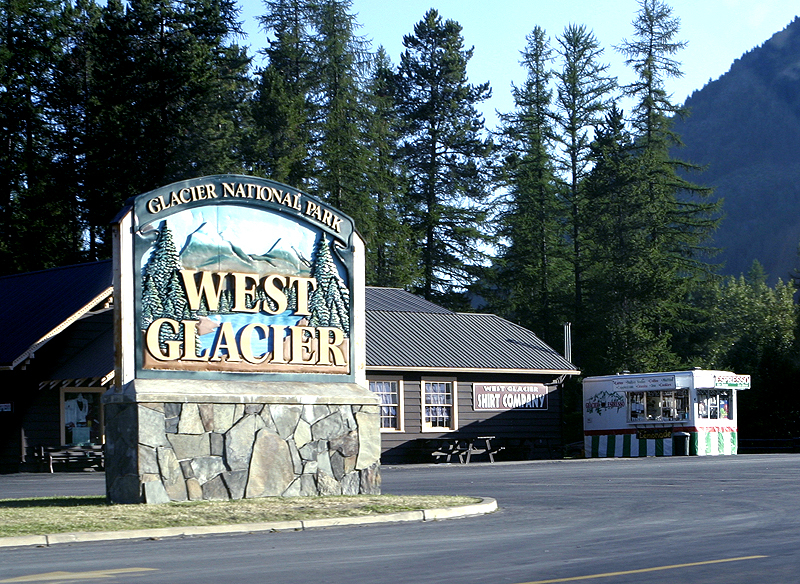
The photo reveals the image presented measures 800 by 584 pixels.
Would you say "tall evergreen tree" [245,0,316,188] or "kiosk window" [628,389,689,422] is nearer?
"kiosk window" [628,389,689,422]

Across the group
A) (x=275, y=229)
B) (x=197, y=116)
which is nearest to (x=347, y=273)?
(x=275, y=229)

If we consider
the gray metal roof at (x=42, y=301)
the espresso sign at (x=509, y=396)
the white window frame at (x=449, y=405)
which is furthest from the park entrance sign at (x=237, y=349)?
the espresso sign at (x=509, y=396)

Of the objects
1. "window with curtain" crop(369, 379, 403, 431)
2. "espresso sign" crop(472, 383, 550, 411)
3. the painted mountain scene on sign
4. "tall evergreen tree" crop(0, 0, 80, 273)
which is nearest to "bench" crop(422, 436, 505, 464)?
"window with curtain" crop(369, 379, 403, 431)

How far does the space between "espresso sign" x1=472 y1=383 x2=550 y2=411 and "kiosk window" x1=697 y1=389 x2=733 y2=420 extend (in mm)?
5486

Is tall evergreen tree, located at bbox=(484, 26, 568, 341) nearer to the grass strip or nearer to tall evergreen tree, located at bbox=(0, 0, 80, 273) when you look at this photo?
tall evergreen tree, located at bbox=(0, 0, 80, 273)

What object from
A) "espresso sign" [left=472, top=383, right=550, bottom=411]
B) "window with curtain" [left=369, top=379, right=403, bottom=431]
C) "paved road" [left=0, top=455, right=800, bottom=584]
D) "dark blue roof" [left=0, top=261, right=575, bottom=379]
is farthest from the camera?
"espresso sign" [left=472, top=383, right=550, bottom=411]

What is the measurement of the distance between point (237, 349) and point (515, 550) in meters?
7.87

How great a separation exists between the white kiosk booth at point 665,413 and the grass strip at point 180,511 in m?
22.1

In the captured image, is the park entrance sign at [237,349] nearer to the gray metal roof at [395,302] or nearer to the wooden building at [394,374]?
the wooden building at [394,374]

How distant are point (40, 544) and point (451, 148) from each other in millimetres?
54088

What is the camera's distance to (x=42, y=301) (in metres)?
32.8

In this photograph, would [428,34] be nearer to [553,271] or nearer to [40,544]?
[553,271]

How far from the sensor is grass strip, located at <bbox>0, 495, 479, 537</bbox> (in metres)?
13.4

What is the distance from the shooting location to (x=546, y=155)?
2589 inches
